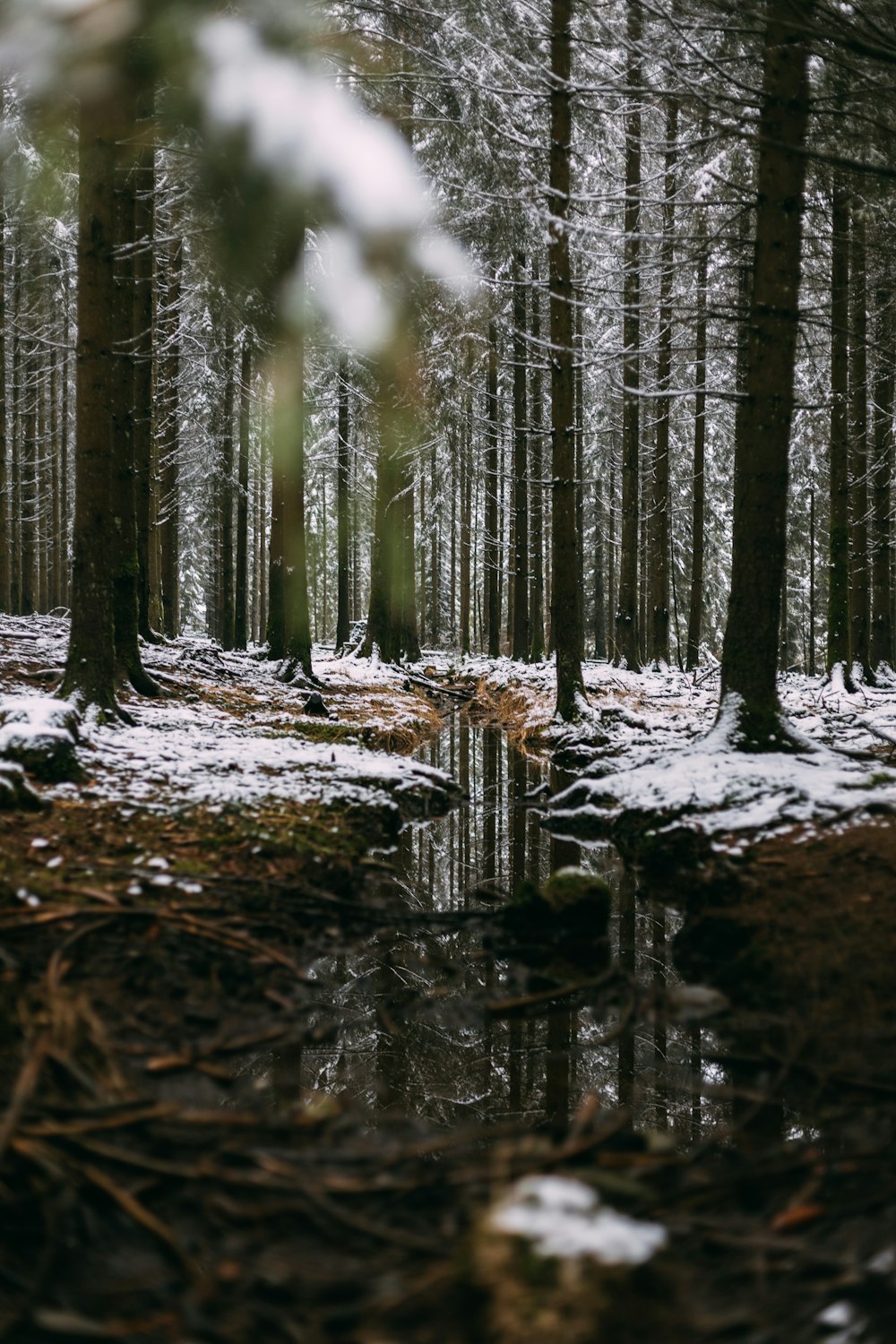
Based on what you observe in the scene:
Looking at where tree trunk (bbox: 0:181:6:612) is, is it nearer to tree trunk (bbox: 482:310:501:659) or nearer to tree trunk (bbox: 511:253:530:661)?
tree trunk (bbox: 482:310:501:659)

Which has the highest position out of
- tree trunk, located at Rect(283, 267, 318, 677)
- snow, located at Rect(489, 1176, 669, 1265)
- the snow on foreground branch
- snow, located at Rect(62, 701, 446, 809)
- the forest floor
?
the snow on foreground branch

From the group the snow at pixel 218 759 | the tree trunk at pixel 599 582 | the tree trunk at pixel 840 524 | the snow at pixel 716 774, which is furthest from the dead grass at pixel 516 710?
the tree trunk at pixel 599 582

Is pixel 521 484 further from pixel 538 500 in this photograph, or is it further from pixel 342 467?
pixel 538 500

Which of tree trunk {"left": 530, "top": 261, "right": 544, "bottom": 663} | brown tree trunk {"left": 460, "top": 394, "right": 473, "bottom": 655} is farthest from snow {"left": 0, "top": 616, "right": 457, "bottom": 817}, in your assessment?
brown tree trunk {"left": 460, "top": 394, "right": 473, "bottom": 655}

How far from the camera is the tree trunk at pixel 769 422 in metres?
6.68

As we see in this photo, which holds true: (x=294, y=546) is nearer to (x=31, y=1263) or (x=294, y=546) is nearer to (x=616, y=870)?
(x=616, y=870)

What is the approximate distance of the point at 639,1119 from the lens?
2.82 metres

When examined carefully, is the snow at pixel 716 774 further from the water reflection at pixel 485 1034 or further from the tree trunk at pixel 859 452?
the tree trunk at pixel 859 452

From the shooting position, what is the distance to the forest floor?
1.65m

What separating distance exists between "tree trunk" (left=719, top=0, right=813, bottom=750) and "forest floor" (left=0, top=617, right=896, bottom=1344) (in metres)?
0.83

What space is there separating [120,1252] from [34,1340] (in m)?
0.28

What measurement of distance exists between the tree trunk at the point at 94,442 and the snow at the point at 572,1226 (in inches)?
258

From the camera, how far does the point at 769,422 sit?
263 inches

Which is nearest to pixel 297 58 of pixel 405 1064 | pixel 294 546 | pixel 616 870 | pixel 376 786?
pixel 294 546
